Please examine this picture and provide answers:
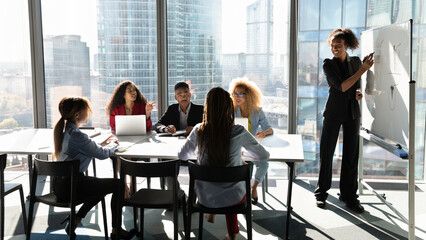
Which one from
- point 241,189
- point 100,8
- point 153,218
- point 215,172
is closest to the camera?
point 215,172

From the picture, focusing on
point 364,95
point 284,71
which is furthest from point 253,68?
point 364,95

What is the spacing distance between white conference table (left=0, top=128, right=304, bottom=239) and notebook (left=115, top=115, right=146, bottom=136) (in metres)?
0.08

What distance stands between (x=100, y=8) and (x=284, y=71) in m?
2.33

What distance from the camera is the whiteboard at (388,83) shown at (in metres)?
3.05

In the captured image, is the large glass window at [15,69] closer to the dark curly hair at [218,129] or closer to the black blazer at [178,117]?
the black blazer at [178,117]

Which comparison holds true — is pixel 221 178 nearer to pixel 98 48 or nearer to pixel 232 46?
pixel 232 46

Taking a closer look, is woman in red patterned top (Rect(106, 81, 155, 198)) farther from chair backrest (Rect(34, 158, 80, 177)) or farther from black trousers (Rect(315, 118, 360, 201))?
black trousers (Rect(315, 118, 360, 201))

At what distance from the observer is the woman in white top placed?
2781 millimetres

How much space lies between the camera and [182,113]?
4.33 meters

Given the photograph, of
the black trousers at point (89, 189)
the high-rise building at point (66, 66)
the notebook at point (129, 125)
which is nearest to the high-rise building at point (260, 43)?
the notebook at point (129, 125)

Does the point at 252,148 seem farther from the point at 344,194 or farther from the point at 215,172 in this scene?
the point at 344,194

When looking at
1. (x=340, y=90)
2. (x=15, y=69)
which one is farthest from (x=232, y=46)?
(x=15, y=69)

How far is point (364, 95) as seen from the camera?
13.2 feet

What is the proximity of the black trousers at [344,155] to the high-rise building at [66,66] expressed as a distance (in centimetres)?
293
